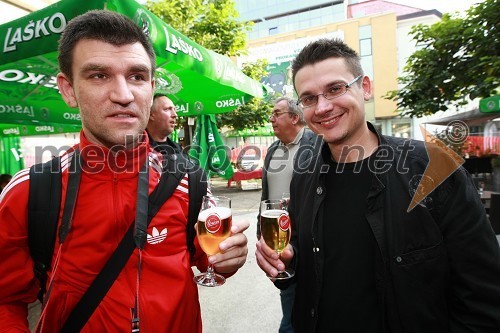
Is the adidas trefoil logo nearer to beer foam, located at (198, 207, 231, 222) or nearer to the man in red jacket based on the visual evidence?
the man in red jacket

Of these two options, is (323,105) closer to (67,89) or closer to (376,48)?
(67,89)

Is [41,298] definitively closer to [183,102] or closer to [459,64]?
[183,102]

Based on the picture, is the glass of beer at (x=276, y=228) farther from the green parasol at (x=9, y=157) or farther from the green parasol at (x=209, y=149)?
the green parasol at (x=9, y=157)

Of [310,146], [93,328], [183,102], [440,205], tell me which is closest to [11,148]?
[183,102]

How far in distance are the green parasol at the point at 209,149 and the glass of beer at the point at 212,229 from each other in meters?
3.39

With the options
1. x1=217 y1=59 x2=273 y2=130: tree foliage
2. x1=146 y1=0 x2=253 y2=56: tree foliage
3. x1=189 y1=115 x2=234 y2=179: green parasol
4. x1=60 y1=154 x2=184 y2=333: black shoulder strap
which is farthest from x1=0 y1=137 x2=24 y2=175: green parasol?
x1=60 y1=154 x2=184 y2=333: black shoulder strap

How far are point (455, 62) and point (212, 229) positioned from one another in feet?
26.0

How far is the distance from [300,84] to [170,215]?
110cm

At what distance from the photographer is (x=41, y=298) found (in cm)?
145

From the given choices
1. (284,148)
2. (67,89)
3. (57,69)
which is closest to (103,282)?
(67,89)

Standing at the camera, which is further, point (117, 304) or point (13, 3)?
point (13, 3)

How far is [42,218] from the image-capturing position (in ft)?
4.42

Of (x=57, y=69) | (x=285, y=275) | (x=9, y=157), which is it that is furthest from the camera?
(x=9, y=157)

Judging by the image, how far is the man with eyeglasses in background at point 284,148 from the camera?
3496 millimetres
